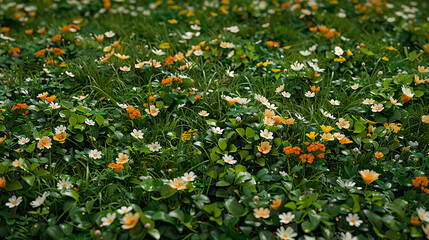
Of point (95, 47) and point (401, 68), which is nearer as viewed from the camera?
point (401, 68)

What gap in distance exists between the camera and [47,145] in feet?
6.67

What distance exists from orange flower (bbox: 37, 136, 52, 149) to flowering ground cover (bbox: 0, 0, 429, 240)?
2 cm

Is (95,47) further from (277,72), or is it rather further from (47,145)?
(277,72)

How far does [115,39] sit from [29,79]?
922 millimetres

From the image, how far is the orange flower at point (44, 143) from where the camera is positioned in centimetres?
203

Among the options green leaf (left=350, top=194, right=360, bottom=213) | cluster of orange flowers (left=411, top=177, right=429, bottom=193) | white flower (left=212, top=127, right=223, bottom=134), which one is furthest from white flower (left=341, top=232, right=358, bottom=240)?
white flower (left=212, top=127, right=223, bottom=134)

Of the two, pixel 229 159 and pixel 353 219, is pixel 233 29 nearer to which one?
pixel 229 159

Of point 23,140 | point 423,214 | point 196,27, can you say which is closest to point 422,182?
point 423,214

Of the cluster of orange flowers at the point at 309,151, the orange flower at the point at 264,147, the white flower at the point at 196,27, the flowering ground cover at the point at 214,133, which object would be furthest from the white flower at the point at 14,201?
the white flower at the point at 196,27

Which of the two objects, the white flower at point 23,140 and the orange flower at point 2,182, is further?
the white flower at point 23,140

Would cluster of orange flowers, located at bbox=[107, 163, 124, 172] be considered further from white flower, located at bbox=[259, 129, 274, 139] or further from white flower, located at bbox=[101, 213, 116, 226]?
white flower, located at bbox=[259, 129, 274, 139]

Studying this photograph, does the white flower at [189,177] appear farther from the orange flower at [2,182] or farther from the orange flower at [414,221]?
the orange flower at [414,221]

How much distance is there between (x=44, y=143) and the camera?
2.05 meters

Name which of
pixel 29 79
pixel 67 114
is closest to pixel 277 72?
pixel 67 114
